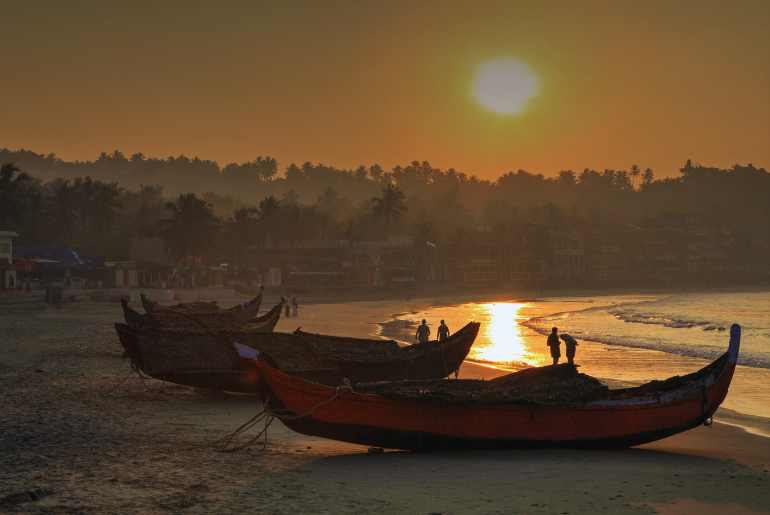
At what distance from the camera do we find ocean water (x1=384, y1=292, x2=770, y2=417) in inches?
1128

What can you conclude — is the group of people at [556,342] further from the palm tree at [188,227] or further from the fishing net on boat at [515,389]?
the palm tree at [188,227]

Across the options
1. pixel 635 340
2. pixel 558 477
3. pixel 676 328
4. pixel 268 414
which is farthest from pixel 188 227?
pixel 558 477

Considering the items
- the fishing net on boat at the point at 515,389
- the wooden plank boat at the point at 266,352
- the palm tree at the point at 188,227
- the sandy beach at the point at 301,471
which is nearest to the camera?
the sandy beach at the point at 301,471

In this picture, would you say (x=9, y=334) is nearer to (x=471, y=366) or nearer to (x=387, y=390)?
(x=471, y=366)

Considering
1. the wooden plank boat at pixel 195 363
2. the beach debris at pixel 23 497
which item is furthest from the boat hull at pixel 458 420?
the wooden plank boat at pixel 195 363

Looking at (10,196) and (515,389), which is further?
(10,196)

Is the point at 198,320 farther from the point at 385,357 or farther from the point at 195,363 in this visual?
the point at 385,357

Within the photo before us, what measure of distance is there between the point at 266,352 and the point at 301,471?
241 inches

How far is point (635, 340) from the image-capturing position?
45.0 meters

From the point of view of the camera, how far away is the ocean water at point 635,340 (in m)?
28.7

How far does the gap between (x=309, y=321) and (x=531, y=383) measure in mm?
43356

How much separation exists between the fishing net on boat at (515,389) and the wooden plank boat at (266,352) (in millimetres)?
4227

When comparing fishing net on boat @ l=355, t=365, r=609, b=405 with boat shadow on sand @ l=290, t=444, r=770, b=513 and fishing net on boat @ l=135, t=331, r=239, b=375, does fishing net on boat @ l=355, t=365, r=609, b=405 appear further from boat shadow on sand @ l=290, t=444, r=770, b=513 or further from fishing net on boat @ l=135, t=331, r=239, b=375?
fishing net on boat @ l=135, t=331, r=239, b=375

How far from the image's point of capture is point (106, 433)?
1508cm
